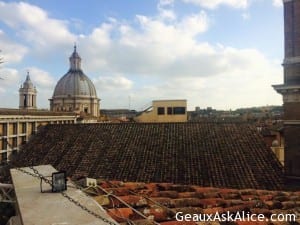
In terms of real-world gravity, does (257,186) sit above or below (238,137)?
below

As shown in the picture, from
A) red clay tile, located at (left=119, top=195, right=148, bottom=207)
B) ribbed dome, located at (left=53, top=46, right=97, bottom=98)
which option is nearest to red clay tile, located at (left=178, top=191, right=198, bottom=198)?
red clay tile, located at (left=119, top=195, right=148, bottom=207)

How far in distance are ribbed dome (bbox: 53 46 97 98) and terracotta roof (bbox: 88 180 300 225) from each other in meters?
59.5

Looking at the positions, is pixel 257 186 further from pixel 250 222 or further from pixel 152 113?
pixel 152 113

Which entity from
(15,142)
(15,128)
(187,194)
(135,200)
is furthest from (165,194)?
(15,128)

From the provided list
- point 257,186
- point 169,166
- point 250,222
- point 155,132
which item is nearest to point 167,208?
point 250,222

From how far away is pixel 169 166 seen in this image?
1505cm

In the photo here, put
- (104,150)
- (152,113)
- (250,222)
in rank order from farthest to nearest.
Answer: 1. (152,113)
2. (104,150)
3. (250,222)

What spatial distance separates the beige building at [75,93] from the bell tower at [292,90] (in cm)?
5422

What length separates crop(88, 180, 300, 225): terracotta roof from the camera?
176 inches

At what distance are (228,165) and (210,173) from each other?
1.13 meters

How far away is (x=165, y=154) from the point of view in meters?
16.3

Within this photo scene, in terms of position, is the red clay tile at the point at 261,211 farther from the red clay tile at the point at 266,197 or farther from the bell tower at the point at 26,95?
the bell tower at the point at 26,95

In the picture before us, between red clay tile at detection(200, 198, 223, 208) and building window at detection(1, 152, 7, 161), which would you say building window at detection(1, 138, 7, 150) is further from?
red clay tile at detection(200, 198, 223, 208)

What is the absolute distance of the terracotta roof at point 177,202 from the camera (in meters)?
4.48
